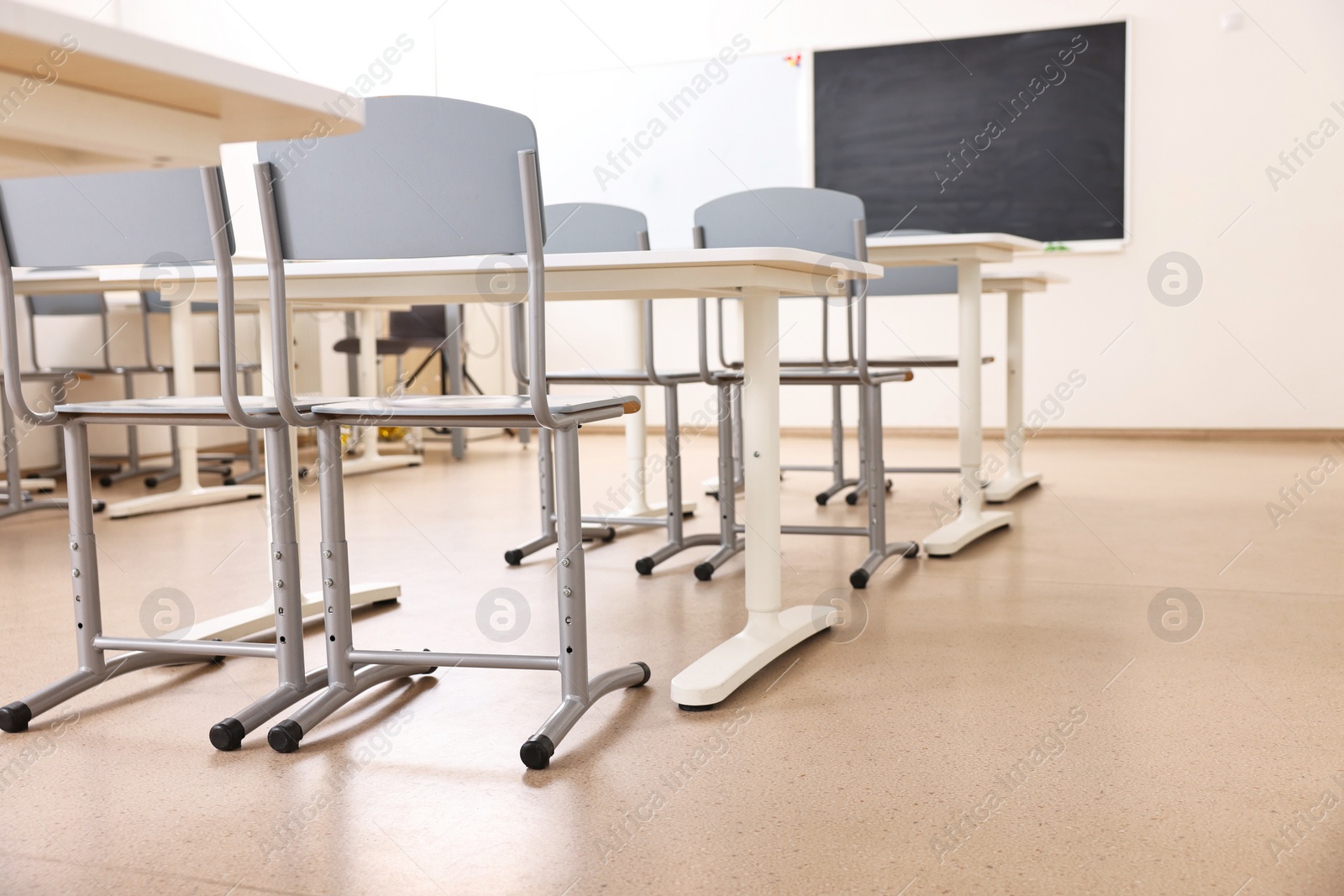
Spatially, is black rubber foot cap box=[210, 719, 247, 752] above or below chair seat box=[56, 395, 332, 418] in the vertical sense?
below

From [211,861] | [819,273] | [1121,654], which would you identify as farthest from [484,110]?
[1121,654]

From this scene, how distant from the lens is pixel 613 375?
9.46 ft

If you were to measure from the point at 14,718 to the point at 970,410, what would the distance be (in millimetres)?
2321

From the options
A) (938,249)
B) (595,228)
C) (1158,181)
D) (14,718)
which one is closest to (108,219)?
(14,718)

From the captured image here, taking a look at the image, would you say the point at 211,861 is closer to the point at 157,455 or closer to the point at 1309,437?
the point at 157,455

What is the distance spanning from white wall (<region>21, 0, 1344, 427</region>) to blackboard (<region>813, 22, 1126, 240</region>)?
105mm

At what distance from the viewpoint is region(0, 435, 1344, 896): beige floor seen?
1.20m

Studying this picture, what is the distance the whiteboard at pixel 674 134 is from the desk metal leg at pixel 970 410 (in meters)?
3.10

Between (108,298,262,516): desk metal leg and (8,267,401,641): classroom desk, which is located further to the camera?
(108,298,262,516): desk metal leg

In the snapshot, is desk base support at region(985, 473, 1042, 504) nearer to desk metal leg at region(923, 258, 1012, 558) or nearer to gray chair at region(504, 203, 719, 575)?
desk metal leg at region(923, 258, 1012, 558)

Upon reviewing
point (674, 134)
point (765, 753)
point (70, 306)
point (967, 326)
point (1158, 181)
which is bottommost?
point (765, 753)

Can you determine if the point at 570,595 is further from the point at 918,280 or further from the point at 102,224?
the point at 918,280

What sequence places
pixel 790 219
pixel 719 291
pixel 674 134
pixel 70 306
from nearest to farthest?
pixel 719 291, pixel 790 219, pixel 70 306, pixel 674 134

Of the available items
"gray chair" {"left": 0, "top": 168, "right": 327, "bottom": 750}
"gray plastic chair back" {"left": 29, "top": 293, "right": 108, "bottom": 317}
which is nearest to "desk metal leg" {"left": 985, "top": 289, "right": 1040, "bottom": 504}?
"gray chair" {"left": 0, "top": 168, "right": 327, "bottom": 750}
